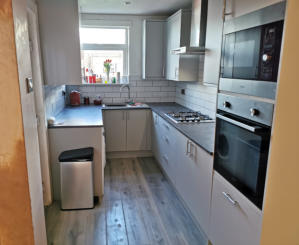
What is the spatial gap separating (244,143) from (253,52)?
0.53 metres

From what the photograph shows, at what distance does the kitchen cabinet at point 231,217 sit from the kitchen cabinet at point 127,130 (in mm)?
2346

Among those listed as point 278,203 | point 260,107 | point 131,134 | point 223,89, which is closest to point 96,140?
point 131,134

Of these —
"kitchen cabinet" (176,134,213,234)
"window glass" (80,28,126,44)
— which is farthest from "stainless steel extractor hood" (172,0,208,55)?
"window glass" (80,28,126,44)

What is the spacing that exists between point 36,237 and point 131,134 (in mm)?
2821

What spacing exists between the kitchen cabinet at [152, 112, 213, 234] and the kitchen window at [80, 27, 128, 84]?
1436 mm

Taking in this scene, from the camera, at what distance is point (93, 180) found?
9.59 feet

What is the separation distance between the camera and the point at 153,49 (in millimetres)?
4219

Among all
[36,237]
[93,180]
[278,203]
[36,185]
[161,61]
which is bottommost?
[93,180]

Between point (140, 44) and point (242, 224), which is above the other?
Answer: point (140, 44)

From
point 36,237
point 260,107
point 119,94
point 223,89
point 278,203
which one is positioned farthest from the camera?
point 119,94

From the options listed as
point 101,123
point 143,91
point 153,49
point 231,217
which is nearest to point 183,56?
point 153,49

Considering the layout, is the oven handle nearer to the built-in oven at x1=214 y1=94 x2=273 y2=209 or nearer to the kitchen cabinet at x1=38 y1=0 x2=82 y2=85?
the built-in oven at x1=214 y1=94 x2=273 y2=209

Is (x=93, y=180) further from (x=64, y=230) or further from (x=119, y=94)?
(x=119, y=94)

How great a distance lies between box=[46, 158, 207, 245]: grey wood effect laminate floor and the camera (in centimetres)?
231
